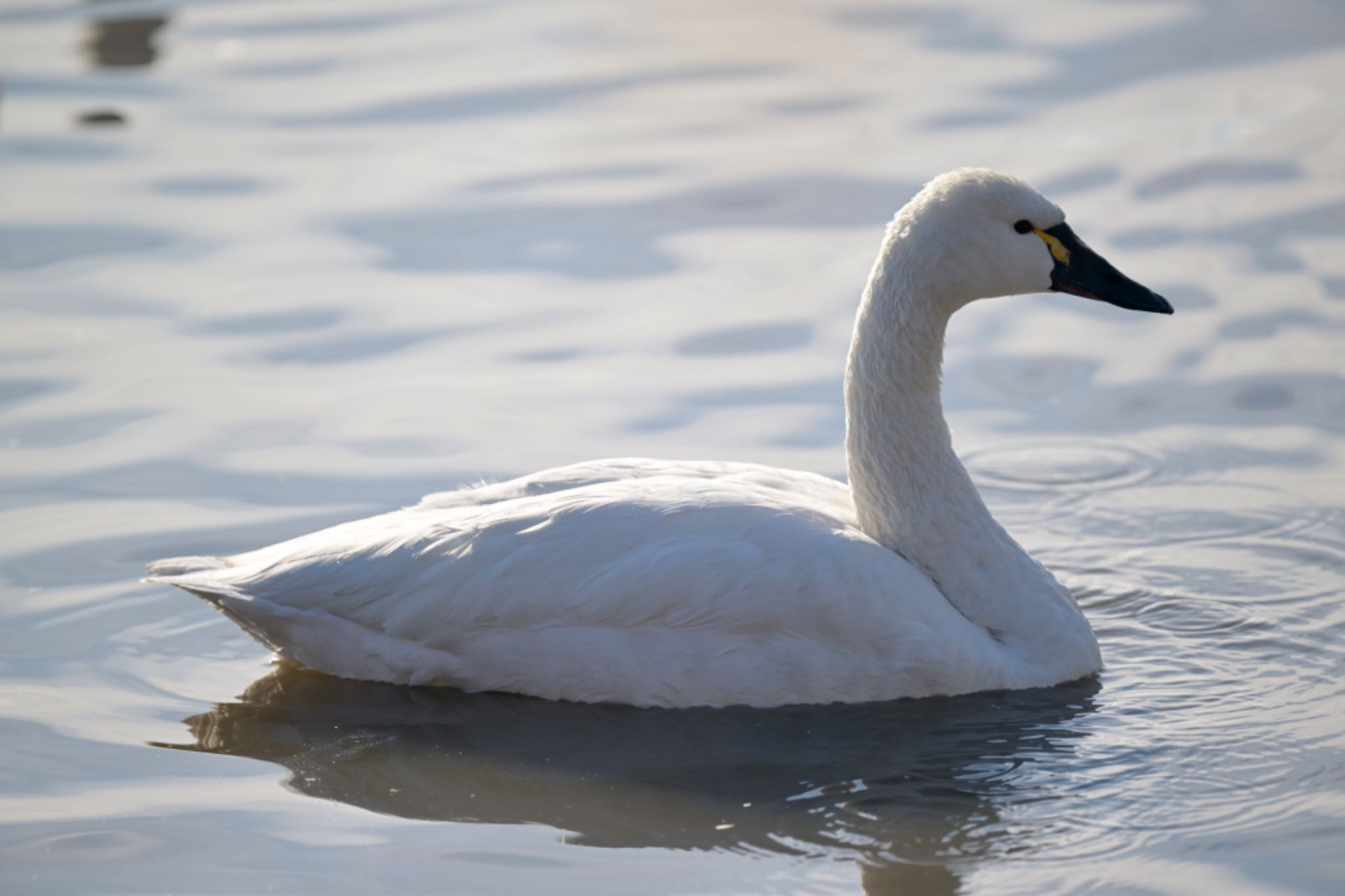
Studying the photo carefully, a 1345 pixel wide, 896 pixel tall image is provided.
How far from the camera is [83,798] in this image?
6234 millimetres

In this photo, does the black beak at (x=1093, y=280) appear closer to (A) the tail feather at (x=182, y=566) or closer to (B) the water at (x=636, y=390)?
(B) the water at (x=636, y=390)

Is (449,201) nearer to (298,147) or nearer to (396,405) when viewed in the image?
(298,147)

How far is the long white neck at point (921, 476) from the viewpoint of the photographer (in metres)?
7.03

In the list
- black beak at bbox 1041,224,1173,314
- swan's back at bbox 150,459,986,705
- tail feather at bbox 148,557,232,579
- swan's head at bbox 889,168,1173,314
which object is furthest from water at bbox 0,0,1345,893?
swan's head at bbox 889,168,1173,314

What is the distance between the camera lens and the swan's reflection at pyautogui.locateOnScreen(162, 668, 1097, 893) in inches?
231

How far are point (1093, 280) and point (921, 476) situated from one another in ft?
3.29

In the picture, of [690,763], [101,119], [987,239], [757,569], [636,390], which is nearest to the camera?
[690,763]

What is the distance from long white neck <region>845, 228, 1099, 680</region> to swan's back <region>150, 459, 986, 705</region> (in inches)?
7.3

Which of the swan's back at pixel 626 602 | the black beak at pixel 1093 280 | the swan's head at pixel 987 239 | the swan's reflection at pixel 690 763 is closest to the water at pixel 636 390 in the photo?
the swan's reflection at pixel 690 763

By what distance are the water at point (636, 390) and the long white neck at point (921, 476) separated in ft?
1.27

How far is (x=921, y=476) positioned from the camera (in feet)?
23.4

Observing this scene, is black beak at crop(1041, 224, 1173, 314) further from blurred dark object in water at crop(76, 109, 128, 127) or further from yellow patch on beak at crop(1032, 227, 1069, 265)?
blurred dark object in water at crop(76, 109, 128, 127)

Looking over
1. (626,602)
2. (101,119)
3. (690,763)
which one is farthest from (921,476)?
(101,119)

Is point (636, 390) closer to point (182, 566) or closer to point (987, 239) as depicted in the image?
point (987, 239)
